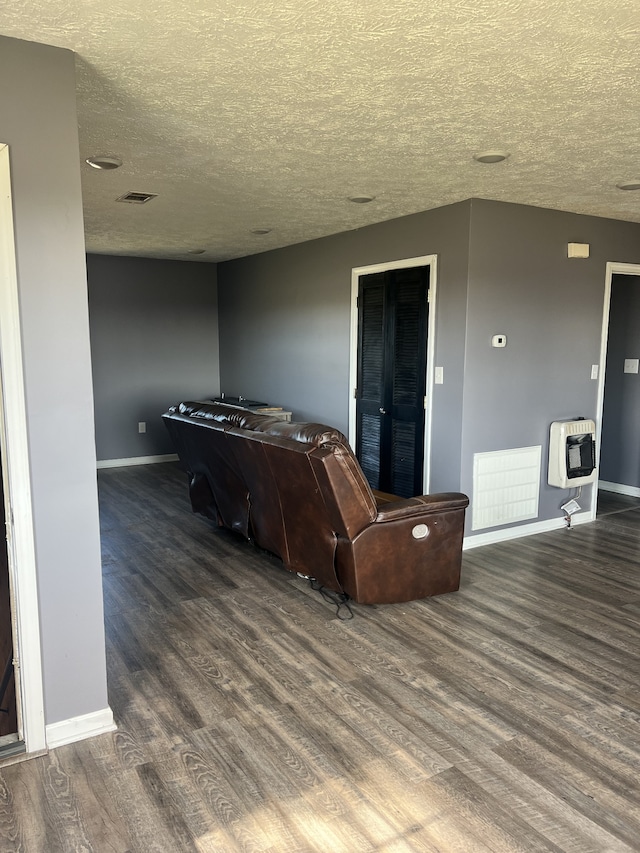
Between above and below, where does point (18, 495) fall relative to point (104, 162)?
below

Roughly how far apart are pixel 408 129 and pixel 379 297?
2.40 meters

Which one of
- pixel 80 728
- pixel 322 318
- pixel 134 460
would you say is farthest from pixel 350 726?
pixel 134 460

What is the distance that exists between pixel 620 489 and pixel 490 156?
4.14m

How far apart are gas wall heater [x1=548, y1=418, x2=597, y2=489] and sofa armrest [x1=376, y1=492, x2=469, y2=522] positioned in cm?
158

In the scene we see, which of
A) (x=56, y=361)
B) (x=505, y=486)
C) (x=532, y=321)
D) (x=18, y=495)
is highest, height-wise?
(x=532, y=321)

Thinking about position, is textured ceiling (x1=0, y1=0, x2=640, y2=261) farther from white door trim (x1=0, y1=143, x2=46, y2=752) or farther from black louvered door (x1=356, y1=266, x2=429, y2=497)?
Result: black louvered door (x1=356, y1=266, x2=429, y2=497)

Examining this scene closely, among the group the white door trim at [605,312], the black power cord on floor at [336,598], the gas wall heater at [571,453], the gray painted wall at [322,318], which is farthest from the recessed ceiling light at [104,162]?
the white door trim at [605,312]

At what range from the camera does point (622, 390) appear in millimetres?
6125

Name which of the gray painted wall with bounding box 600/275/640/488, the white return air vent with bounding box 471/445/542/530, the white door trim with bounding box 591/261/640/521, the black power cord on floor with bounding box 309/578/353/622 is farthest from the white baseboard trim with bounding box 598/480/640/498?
the black power cord on floor with bounding box 309/578/353/622

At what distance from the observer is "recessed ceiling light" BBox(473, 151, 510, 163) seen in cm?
321

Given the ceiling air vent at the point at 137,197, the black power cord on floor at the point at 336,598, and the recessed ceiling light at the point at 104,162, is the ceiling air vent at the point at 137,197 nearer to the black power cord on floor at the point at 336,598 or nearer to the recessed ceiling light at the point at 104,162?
the recessed ceiling light at the point at 104,162

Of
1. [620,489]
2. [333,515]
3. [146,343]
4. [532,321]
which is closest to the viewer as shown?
[333,515]

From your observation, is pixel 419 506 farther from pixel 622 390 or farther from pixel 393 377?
pixel 622 390

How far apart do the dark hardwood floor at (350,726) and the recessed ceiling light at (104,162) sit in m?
2.40
